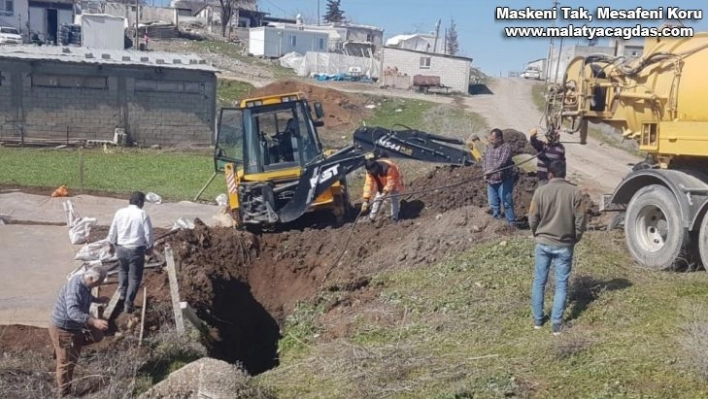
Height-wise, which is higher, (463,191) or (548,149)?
(548,149)

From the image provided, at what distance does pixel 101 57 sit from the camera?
33094 millimetres

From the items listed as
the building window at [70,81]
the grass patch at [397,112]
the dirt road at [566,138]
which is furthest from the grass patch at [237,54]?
the building window at [70,81]

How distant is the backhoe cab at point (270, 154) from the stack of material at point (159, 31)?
162 feet

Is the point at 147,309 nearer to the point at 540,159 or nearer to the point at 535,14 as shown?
the point at 540,159

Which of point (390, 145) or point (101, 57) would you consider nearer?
point (390, 145)

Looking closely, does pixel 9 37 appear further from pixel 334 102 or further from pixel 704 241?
pixel 704 241

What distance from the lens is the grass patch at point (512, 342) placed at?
7906 millimetres

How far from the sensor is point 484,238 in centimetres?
1291

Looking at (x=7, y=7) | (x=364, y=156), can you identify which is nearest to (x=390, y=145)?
(x=364, y=156)

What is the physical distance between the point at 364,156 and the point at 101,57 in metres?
20.8

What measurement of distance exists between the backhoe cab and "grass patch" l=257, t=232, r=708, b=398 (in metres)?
4.80

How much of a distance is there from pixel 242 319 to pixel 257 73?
139 feet

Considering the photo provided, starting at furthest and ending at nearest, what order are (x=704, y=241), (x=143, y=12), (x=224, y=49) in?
(x=143, y=12)
(x=224, y=49)
(x=704, y=241)

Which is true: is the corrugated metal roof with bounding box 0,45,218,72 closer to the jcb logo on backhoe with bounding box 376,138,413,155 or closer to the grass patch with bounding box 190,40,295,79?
the jcb logo on backhoe with bounding box 376,138,413,155
